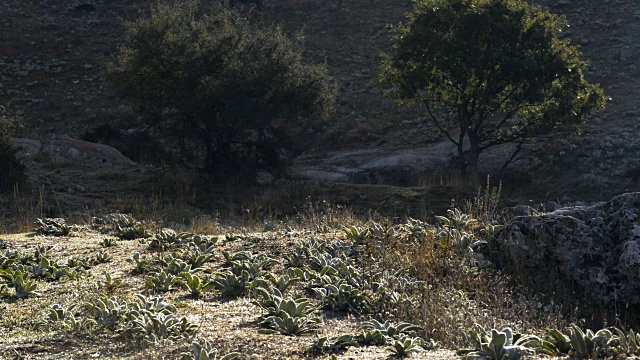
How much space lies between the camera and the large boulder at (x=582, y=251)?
6703 millimetres

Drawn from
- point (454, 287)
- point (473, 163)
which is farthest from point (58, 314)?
point (473, 163)

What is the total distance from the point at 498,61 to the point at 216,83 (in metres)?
8.44

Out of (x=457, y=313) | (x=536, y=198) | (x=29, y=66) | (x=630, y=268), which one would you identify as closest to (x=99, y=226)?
(x=457, y=313)

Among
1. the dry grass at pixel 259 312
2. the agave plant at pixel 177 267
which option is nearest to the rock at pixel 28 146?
the dry grass at pixel 259 312

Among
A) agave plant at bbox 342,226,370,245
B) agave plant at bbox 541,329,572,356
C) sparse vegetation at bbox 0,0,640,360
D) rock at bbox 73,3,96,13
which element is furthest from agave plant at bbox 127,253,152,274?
rock at bbox 73,3,96,13

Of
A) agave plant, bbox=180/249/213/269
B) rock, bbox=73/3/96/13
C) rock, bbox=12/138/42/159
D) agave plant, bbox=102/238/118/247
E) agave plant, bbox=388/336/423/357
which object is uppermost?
rock, bbox=73/3/96/13

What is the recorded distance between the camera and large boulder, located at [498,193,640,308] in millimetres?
6703

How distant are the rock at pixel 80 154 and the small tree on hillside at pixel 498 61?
991 centimetres

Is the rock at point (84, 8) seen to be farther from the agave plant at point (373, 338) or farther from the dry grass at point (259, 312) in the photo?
the agave plant at point (373, 338)

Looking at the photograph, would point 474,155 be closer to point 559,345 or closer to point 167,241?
point 167,241

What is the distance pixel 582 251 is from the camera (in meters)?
7.10

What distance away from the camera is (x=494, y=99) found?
2234cm

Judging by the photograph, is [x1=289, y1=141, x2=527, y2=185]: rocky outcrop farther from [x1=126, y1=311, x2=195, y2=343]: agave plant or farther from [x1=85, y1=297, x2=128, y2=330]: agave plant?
[x1=126, y1=311, x2=195, y2=343]: agave plant

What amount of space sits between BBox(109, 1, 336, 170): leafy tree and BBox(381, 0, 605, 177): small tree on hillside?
3.41m
